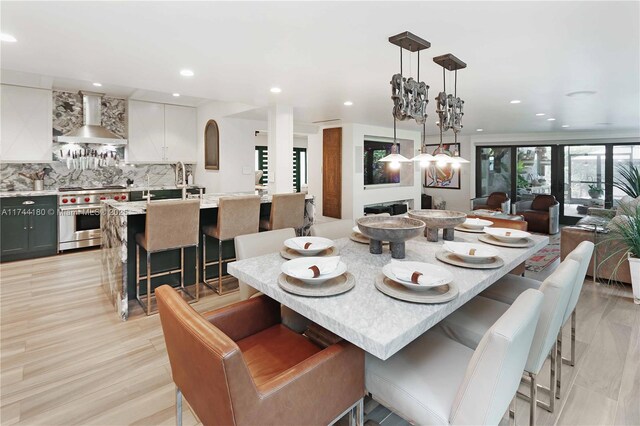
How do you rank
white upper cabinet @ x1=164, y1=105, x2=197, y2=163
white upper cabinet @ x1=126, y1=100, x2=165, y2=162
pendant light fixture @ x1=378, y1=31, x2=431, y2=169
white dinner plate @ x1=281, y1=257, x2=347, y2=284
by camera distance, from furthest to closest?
white upper cabinet @ x1=164, y1=105, x2=197, y2=163 → white upper cabinet @ x1=126, y1=100, x2=165, y2=162 → pendant light fixture @ x1=378, y1=31, x2=431, y2=169 → white dinner plate @ x1=281, y1=257, x2=347, y2=284

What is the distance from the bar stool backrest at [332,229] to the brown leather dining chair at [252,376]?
3.70 feet

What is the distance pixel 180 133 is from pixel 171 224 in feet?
13.2

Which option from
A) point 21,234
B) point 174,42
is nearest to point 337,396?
point 174,42

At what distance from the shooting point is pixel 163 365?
2.38m

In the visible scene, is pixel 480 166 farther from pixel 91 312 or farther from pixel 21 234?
pixel 21 234

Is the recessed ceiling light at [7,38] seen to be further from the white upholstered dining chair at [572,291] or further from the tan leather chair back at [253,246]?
the white upholstered dining chair at [572,291]

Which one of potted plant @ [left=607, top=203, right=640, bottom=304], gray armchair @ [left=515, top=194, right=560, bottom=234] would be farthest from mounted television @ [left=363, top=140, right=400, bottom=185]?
potted plant @ [left=607, top=203, right=640, bottom=304]

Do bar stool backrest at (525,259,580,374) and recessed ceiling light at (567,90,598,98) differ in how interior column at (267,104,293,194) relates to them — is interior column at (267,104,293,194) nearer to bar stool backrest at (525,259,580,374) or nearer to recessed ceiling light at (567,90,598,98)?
recessed ceiling light at (567,90,598,98)

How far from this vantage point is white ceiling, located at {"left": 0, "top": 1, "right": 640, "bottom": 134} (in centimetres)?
186

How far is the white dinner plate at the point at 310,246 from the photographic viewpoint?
6.46ft

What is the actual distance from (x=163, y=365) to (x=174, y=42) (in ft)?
7.24

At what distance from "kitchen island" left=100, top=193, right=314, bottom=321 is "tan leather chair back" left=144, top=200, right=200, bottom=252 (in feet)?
0.53

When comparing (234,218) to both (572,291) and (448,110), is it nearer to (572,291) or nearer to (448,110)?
(448,110)

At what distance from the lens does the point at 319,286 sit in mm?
1477
